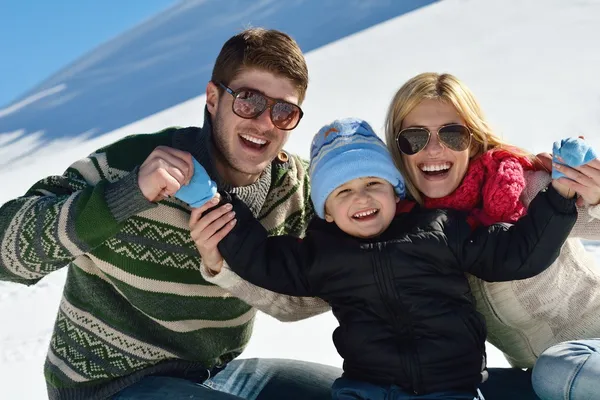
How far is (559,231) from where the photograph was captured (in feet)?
6.75

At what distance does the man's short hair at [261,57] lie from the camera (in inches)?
98.4

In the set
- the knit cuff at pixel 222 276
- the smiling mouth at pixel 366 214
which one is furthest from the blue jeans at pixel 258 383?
the smiling mouth at pixel 366 214

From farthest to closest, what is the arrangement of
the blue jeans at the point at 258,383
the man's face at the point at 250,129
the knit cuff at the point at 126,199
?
the man's face at the point at 250,129 < the blue jeans at the point at 258,383 < the knit cuff at the point at 126,199

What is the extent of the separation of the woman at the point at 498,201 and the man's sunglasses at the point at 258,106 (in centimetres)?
36

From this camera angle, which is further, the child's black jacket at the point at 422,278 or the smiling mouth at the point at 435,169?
the smiling mouth at the point at 435,169

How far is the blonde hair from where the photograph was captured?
2432 millimetres

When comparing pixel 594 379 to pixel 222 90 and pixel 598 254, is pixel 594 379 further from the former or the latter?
pixel 598 254

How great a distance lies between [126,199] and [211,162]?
0.40m

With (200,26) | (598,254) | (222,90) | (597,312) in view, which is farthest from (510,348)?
(200,26)

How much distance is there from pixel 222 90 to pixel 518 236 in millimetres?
1121

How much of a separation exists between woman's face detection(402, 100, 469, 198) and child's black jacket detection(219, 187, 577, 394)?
19 centimetres

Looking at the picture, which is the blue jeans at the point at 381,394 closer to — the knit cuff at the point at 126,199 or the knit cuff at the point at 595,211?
the knit cuff at the point at 595,211

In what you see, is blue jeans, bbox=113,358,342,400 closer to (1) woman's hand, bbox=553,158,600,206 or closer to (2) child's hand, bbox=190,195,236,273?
(2) child's hand, bbox=190,195,236,273

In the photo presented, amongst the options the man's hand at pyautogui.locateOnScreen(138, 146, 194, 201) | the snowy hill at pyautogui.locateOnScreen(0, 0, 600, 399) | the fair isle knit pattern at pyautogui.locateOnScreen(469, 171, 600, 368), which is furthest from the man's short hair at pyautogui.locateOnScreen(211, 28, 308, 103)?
the snowy hill at pyautogui.locateOnScreen(0, 0, 600, 399)
